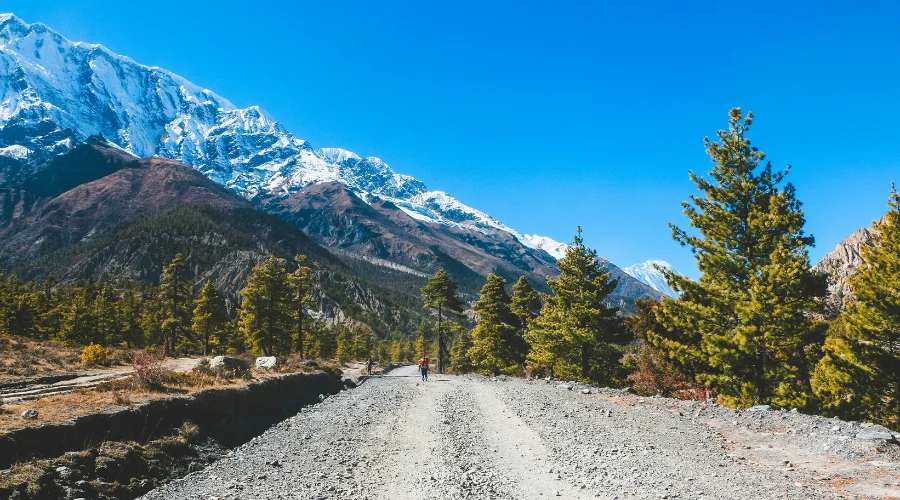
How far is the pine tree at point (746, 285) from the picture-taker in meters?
16.1

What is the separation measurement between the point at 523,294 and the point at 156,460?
1543 inches

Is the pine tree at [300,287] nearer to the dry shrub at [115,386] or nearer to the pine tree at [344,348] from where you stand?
the dry shrub at [115,386]

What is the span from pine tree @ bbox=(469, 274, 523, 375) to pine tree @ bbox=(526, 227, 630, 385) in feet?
30.5

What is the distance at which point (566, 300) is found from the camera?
32.6 meters

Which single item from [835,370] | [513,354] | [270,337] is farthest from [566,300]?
[270,337]

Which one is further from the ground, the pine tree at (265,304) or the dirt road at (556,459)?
the pine tree at (265,304)

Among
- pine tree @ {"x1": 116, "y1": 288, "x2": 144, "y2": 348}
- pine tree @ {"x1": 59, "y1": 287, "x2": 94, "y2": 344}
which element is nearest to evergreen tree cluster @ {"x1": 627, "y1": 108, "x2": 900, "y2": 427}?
pine tree @ {"x1": 59, "y1": 287, "x2": 94, "y2": 344}

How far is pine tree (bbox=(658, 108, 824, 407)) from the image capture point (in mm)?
16062

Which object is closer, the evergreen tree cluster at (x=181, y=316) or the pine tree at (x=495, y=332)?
the pine tree at (x=495, y=332)

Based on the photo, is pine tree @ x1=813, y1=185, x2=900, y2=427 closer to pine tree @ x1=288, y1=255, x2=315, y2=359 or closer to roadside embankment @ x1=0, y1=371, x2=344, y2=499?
roadside embankment @ x1=0, y1=371, x2=344, y2=499

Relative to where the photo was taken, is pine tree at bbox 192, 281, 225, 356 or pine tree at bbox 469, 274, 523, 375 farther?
pine tree at bbox 192, 281, 225, 356

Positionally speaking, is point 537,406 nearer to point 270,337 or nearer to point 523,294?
point 523,294

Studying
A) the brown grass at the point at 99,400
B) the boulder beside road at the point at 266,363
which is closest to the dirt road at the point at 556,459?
the brown grass at the point at 99,400

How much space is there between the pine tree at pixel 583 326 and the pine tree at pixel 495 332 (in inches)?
365
